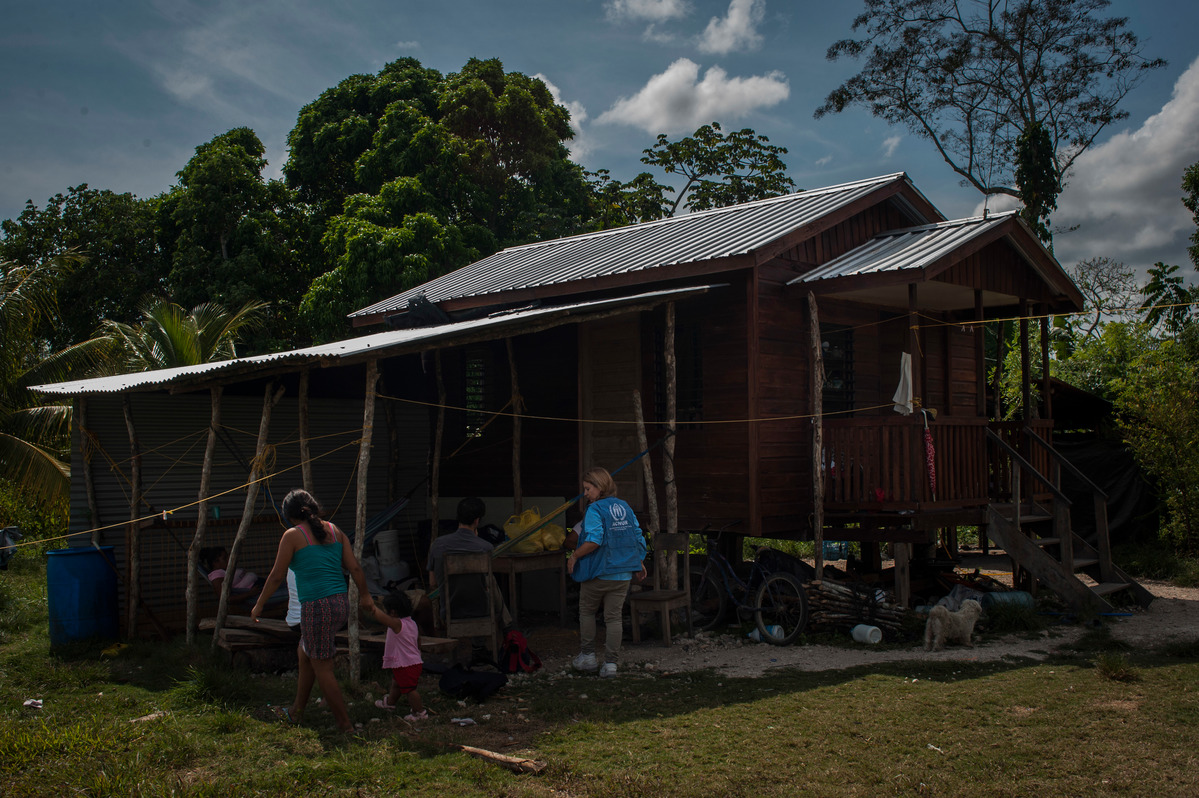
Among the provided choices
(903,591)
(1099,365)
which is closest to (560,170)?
(1099,365)

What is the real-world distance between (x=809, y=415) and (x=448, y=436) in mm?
5551

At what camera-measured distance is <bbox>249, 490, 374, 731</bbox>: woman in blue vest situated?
18.9ft

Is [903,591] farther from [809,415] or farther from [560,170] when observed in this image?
[560,170]

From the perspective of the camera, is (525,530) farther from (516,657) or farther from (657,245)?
(657,245)

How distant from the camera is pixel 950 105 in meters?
26.1

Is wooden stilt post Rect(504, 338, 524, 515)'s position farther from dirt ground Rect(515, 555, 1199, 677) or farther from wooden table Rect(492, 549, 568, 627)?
dirt ground Rect(515, 555, 1199, 677)

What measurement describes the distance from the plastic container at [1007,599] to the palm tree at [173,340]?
44.7 ft

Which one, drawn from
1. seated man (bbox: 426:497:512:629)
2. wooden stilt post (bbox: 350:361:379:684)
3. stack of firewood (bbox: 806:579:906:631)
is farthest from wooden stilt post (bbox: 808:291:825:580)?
wooden stilt post (bbox: 350:361:379:684)

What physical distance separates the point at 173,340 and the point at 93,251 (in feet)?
27.7

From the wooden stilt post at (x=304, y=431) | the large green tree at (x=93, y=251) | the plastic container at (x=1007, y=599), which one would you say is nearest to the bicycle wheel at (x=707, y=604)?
the plastic container at (x=1007, y=599)

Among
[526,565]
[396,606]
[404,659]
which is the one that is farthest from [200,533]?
[404,659]

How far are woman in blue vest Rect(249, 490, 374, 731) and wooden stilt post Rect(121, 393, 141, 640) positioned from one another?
416 centimetres

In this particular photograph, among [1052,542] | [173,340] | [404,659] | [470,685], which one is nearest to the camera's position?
[404,659]

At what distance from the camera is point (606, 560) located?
7492 millimetres
